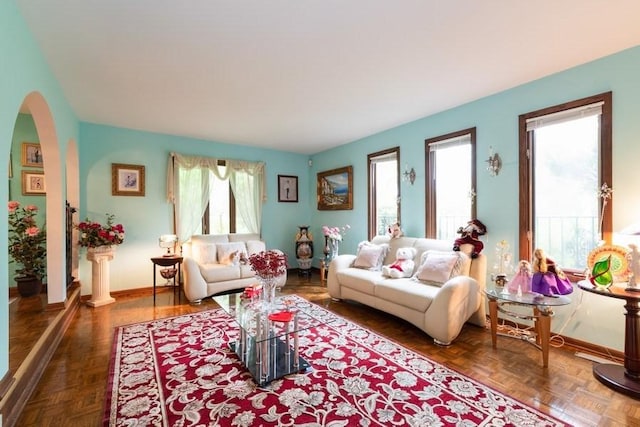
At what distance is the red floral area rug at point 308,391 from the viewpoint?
1.77m

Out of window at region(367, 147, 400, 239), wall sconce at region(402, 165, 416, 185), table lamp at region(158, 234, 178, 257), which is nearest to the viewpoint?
wall sconce at region(402, 165, 416, 185)

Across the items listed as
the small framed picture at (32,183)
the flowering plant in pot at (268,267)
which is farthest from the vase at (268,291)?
the small framed picture at (32,183)

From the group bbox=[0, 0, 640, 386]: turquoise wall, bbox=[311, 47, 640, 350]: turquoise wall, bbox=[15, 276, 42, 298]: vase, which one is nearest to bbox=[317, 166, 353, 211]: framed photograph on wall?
bbox=[0, 0, 640, 386]: turquoise wall

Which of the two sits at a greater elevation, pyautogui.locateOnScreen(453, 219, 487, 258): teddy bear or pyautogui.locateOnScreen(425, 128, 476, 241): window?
pyautogui.locateOnScreen(425, 128, 476, 241): window

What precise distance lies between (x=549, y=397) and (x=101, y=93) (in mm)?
4912

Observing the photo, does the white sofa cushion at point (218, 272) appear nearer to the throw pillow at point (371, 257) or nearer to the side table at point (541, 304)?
the throw pillow at point (371, 257)

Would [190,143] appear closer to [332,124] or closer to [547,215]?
[332,124]

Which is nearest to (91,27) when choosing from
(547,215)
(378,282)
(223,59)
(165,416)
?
(223,59)

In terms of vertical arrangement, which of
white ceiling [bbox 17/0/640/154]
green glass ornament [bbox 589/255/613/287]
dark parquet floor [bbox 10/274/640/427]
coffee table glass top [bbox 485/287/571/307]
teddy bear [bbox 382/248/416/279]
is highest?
white ceiling [bbox 17/0/640/154]

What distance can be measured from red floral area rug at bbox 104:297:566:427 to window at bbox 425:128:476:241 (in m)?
1.87

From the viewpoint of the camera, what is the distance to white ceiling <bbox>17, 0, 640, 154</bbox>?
1.96 metres

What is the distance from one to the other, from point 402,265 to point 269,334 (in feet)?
6.45

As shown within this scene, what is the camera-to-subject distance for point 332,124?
175 inches

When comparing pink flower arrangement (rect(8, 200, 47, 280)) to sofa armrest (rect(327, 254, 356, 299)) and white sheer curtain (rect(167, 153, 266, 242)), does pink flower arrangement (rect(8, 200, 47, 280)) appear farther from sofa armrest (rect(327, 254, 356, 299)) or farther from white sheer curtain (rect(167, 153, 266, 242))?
sofa armrest (rect(327, 254, 356, 299))
